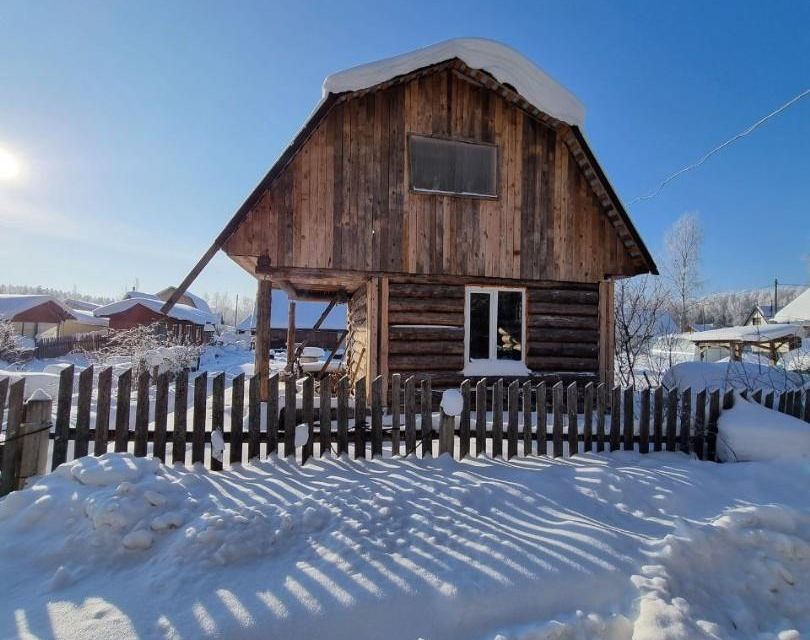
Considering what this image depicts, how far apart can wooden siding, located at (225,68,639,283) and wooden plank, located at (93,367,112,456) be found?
159 inches

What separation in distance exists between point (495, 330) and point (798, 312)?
31220mm

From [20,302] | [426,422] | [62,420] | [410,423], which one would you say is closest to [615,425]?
[426,422]

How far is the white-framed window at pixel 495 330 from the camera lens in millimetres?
9328

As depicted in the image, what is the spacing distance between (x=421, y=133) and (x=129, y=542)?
28.0 ft

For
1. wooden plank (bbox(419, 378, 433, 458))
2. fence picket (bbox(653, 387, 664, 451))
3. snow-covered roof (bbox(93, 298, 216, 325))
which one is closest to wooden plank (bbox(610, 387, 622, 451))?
fence picket (bbox(653, 387, 664, 451))

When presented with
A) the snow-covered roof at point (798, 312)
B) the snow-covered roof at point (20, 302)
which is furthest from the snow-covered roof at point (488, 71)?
the snow-covered roof at point (20, 302)

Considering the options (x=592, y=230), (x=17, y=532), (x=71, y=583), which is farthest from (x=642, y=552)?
(x=592, y=230)

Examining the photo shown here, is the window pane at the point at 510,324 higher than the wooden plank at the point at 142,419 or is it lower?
higher

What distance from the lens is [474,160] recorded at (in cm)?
916

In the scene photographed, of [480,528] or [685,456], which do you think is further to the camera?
[685,456]

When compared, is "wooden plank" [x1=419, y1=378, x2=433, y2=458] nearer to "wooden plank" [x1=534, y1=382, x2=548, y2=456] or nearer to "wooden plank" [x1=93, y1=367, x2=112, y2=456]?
"wooden plank" [x1=534, y1=382, x2=548, y2=456]

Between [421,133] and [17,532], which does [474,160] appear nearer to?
[421,133]

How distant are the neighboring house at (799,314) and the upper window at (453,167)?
27691 millimetres

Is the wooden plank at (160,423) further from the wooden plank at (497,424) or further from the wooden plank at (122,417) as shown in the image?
the wooden plank at (497,424)
